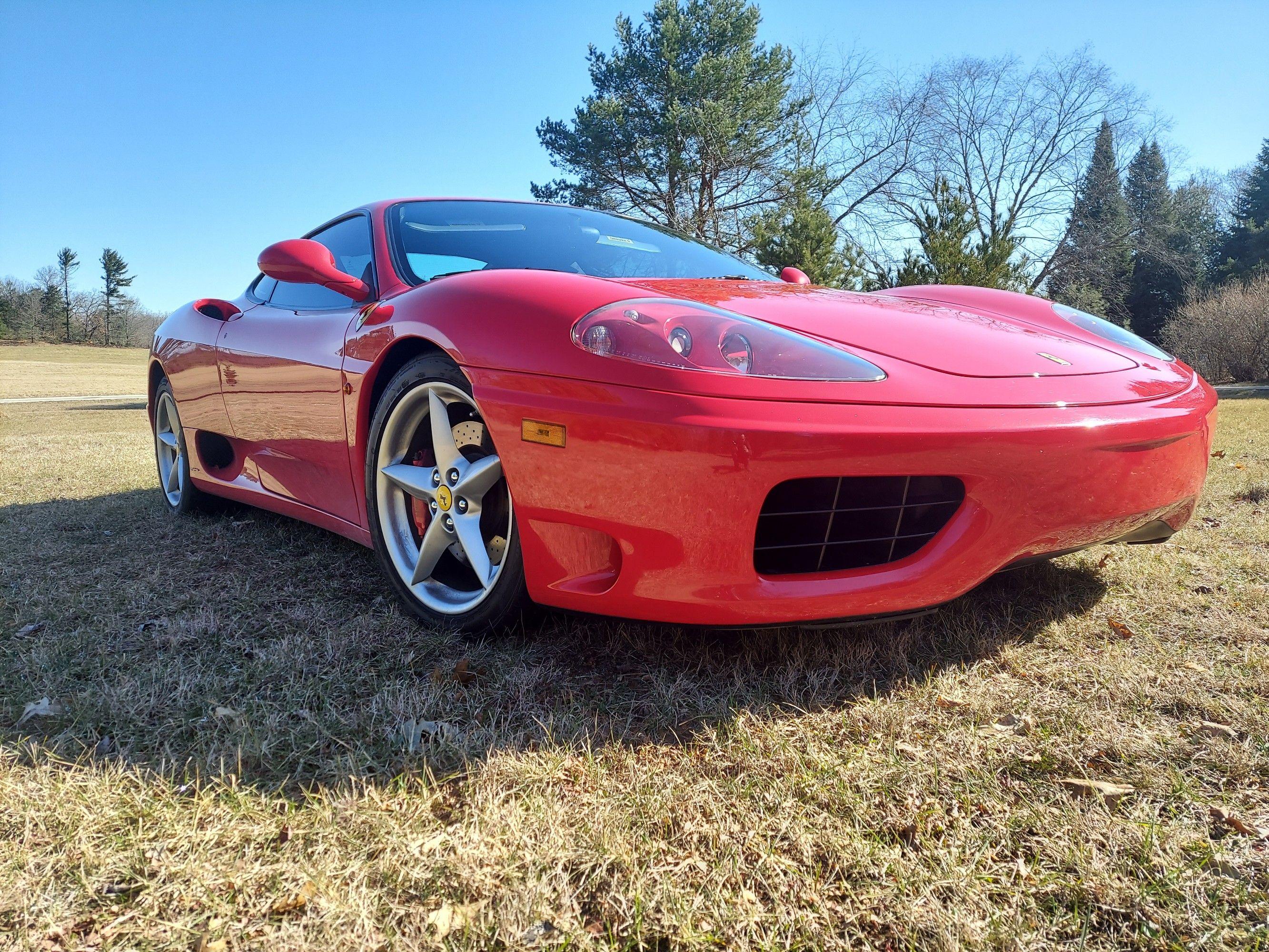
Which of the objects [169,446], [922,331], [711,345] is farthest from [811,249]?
[711,345]

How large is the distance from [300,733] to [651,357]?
3.23ft

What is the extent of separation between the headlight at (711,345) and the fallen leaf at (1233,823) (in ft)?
2.98

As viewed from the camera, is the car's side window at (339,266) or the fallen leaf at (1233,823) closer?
the fallen leaf at (1233,823)

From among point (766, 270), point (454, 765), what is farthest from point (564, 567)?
point (766, 270)

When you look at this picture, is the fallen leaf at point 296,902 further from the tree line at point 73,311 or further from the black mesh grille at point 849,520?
the tree line at point 73,311

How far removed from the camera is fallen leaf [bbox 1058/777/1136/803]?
137 centimetres

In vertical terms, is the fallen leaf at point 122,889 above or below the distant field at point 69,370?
below

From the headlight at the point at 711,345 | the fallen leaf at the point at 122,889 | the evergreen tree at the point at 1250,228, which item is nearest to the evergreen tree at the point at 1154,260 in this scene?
the evergreen tree at the point at 1250,228

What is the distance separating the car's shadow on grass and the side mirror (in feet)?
2.98

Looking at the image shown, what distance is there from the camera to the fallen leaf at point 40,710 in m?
1.71

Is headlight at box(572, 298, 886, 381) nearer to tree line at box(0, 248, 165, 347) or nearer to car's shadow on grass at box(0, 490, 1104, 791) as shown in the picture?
car's shadow on grass at box(0, 490, 1104, 791)

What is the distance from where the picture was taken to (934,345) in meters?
1.88

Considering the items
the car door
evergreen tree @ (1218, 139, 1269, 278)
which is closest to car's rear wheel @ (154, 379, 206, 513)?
the car door

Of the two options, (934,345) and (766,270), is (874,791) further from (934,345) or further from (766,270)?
(766,270)
